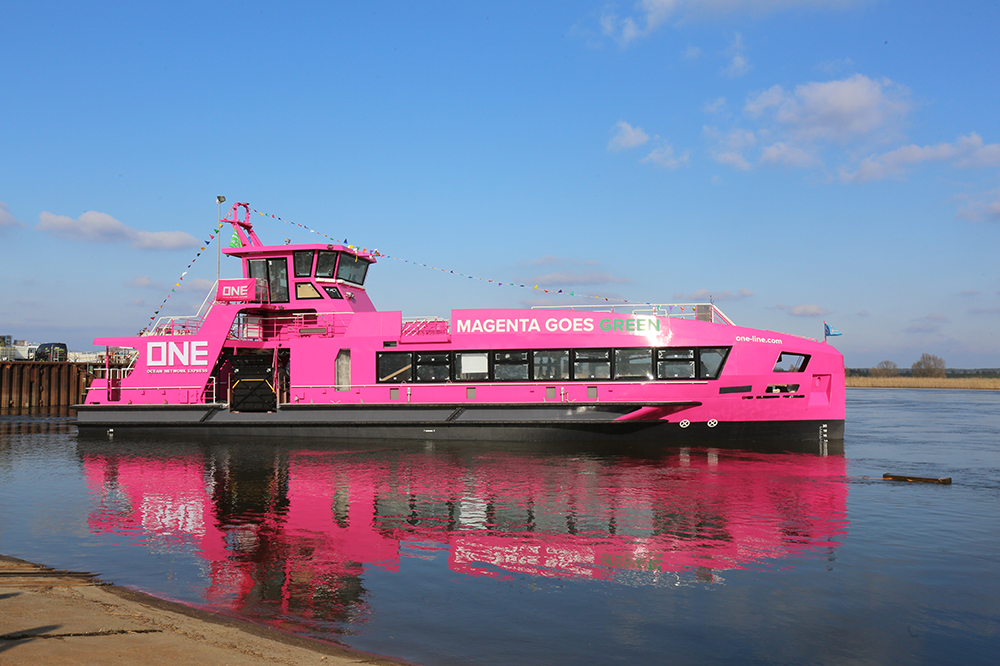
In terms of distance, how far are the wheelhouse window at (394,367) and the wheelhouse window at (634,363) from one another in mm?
6072

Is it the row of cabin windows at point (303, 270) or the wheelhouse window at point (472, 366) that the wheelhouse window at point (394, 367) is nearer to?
the wheelhouse window at point (472, 366)

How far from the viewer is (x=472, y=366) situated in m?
20.2

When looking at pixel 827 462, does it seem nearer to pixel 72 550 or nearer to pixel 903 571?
pixel 903 571

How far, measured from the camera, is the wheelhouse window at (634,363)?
19.3 m

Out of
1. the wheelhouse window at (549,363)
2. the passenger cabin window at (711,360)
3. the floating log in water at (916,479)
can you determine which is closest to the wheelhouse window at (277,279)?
the wheelhouse window at (549,363)

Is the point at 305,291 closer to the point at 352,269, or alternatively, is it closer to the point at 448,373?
the point at 352,269

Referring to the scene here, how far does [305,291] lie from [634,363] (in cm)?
1061

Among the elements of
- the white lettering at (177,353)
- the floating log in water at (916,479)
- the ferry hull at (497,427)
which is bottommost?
the floating log in water at (916,479)

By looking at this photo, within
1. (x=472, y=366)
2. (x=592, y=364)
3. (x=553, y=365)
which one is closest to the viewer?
(x=592, y=364)

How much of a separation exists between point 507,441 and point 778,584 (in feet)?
41.5

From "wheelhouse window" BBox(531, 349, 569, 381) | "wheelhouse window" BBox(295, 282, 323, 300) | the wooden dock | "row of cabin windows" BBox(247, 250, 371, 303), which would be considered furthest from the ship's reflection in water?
the wooden dock

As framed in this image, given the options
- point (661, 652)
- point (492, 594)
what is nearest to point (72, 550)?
point (492, 594)

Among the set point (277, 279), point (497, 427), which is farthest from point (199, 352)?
point (497, 427)

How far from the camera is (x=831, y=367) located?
64.1 ft
